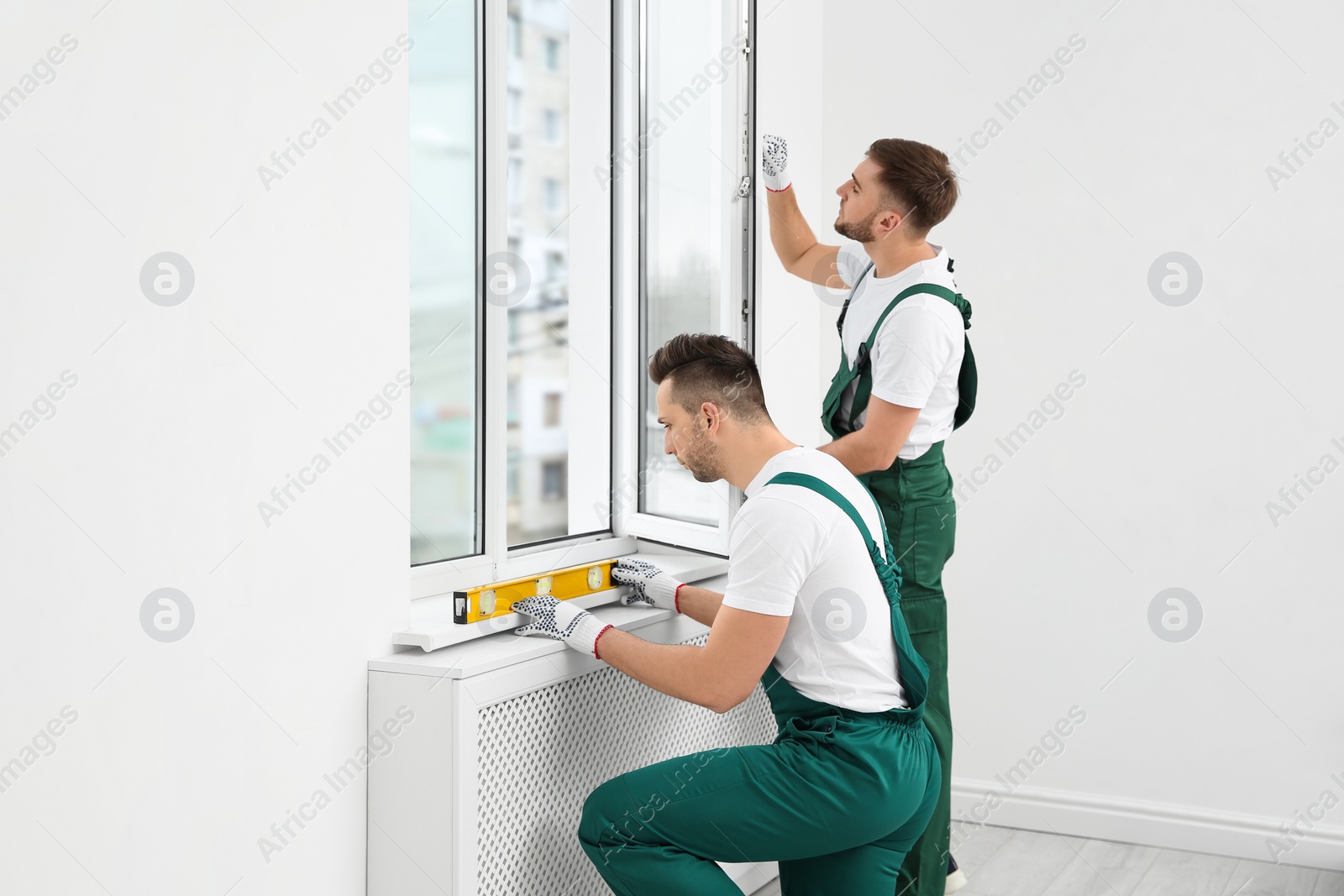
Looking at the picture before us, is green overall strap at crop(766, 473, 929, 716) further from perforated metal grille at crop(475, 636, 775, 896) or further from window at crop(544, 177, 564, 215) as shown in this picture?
window at crop(544, 177, 564, 215)

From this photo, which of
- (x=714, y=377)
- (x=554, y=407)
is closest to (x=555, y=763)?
(x=714, y=377)

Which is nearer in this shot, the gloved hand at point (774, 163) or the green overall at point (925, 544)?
the green overall at point (925, 544)

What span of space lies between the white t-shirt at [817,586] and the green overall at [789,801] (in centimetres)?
2

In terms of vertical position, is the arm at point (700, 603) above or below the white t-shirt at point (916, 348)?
below

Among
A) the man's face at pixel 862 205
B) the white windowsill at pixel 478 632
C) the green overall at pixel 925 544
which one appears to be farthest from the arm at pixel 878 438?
the white windowsill at pixel 478 632

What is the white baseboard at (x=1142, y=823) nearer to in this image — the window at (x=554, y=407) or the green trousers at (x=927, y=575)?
the green trousers at (x=927, y=575)

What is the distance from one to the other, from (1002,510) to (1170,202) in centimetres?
94

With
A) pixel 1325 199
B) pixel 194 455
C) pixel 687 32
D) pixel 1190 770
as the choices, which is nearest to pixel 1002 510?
pixel 1190 770

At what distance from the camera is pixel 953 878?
2607mm

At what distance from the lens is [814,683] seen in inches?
66.7

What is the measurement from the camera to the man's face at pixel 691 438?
5.95ft

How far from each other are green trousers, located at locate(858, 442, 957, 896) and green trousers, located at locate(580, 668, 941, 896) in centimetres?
49

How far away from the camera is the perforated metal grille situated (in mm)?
1707

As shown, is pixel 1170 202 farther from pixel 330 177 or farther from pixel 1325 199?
pixel 330 177
